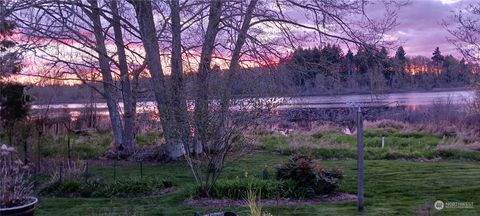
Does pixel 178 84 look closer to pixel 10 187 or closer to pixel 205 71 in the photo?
pixel 205 71

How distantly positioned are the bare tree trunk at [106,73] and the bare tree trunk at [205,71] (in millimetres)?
2827

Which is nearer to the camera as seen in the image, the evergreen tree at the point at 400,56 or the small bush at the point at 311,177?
the small bush at the point at 311,177

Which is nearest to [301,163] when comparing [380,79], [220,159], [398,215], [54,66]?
[220,159]

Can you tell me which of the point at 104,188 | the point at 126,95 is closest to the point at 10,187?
the point at 104,188

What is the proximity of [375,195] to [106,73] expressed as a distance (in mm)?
10273

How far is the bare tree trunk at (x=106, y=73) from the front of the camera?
51.8 feet

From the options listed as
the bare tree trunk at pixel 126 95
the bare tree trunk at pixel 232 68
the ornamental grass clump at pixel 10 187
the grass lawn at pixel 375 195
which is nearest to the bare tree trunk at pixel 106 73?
the bare tree trunk at pixel 126 95

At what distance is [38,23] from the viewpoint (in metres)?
14.2

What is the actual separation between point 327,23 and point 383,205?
852 cm

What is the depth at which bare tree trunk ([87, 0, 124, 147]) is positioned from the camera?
15.8 metres

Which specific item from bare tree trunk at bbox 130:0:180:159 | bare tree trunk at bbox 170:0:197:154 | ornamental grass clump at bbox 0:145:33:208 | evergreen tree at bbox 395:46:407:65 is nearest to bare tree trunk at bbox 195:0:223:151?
bare tree trunk at bbox 170:0:197:154

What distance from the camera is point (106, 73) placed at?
17.4m

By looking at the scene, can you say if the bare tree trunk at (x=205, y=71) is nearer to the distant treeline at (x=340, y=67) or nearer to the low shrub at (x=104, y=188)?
the low shrub at (x=104, y=188)

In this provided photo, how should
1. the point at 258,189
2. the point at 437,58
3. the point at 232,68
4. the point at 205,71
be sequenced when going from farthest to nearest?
the point at 437,58, the point at 232,68, the point at 205,71, the point at 258,189
